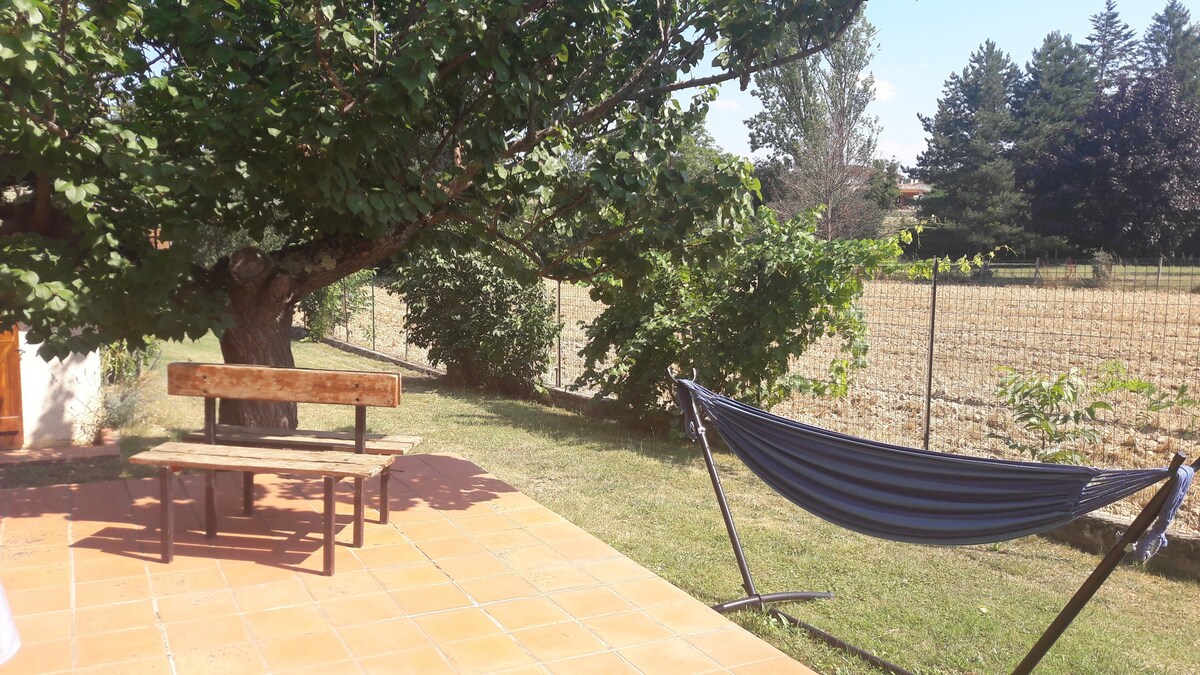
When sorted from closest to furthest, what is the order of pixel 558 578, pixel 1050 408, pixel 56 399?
pixel 558 578 < pixel 1050 408 < pixel 56 399

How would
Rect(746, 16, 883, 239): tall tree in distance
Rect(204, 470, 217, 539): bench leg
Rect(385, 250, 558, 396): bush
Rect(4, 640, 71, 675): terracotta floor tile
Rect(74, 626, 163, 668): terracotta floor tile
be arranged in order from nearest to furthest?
Rect(4, 640, 71, 675): terracotta floor tile, Rect(74, 626, 163, 668): terracotta floor tile, Rect(204, 470, 217, 539): bench leg, Rect(385, 250, 558, 396): bush, Rect(746, 16, 883, 239): tall tree in distance

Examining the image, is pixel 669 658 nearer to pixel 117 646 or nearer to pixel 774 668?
pixel 774 668

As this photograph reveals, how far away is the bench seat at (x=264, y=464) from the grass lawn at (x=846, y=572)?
162 centimetres

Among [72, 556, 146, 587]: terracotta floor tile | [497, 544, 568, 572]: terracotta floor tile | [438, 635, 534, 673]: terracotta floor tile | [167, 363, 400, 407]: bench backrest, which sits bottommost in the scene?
[438, 635, 534, 673]: terracotta floor tile

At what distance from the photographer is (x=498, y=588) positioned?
4.25m

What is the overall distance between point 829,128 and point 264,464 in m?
27.6

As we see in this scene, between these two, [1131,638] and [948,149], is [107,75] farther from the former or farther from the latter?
[948,149]


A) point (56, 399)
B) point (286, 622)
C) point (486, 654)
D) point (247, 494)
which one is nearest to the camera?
point (486, 654)

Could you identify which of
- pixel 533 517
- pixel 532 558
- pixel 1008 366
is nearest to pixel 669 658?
pixel 532 558

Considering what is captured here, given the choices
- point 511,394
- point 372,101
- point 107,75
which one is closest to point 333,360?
point 511,394

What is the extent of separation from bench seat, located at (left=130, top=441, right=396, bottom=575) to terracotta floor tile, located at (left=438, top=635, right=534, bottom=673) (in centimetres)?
100

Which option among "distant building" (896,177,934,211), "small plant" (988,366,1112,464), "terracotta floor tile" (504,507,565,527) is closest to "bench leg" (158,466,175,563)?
"terracotta floor tile" (504,507,565,527)

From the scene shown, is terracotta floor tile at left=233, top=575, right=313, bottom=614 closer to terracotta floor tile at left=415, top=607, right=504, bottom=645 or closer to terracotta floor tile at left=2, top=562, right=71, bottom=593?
terracotta floor tile at left=415, top=607, right=504, bottom=645

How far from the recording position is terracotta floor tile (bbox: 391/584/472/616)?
3.97m
